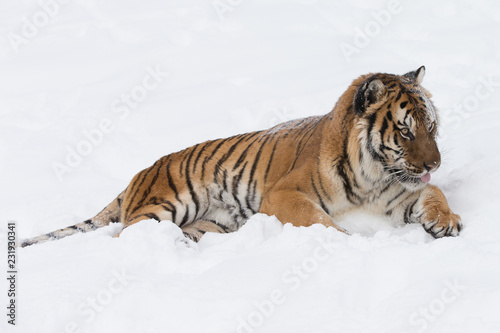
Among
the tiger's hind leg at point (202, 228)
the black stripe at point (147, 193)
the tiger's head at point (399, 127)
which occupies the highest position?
the tiger's head at point (399, 127)

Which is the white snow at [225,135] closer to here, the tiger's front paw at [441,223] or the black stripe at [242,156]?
the tiger's front paw at [441,223]

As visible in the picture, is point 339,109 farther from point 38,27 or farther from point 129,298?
point 38,27

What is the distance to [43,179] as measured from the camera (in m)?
4.66

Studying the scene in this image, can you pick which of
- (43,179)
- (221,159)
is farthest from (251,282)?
(43,179)

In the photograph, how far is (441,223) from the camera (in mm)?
2676

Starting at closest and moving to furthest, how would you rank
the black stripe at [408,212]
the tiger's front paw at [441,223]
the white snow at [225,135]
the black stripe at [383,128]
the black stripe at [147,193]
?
the white snow at [225,135] < the tiger's front paw at [441,223] < the black stripe at [383,128] < the black stripe at [408,212] < the black stripe at [147,193]

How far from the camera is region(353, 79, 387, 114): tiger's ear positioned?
2871 mm

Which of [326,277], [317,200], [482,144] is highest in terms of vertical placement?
[326,277]

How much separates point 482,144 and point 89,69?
13.7 feet

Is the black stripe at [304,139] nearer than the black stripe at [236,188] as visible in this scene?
Yes

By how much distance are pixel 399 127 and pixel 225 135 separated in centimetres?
233

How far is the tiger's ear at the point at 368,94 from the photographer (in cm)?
287

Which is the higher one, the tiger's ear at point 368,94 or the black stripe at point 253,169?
the tiger's ear at point 368,94

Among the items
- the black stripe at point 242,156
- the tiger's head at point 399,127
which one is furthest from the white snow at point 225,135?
the black stripe at point 242,156
